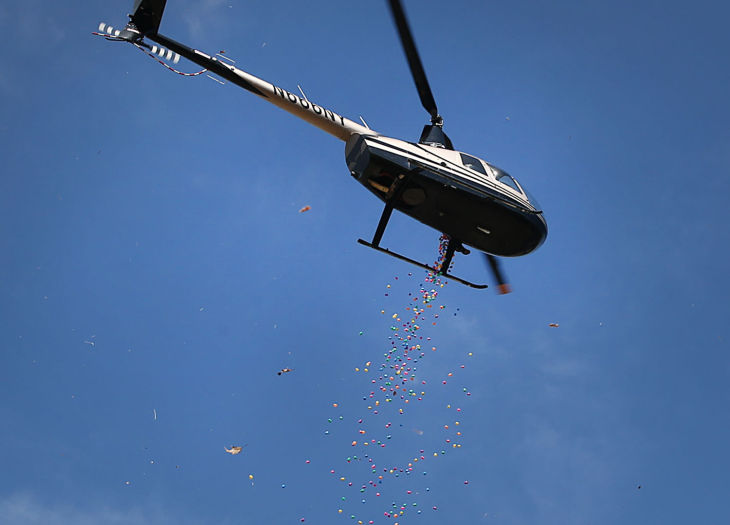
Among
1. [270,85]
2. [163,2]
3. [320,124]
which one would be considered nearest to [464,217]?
[320,124]

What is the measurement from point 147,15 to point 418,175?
6824mm

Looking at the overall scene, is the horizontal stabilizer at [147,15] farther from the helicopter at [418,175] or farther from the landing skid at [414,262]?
the landing skid at [414,262]

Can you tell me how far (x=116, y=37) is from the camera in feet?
54.8

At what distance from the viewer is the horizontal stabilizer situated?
16.9 metres

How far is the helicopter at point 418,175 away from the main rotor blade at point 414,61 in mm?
21

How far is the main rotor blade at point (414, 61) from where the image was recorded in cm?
1639

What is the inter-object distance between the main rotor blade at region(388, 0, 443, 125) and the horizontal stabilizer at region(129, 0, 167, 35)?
201 inches

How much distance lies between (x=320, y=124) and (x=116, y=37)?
187 inches

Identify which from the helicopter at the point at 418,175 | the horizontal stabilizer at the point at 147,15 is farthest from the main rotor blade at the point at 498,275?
the horizontal stabilizer at the point at 147,15

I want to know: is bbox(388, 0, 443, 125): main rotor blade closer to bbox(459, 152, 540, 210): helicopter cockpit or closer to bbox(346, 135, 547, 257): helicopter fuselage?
bbox(346, 135, 547, 257): helicopter fuselage

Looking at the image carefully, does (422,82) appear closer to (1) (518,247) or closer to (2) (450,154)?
(2) (450,154)

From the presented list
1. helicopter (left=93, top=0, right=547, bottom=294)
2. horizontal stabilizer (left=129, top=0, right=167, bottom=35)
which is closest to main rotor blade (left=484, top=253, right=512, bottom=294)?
helicopter (left=93, top=0, right=547, bottom=294)

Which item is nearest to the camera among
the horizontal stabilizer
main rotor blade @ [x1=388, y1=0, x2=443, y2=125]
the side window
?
main rotor blade @ [x1=388, y1=0, x2=443, y2=125]

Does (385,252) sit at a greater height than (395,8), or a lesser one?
lesser
